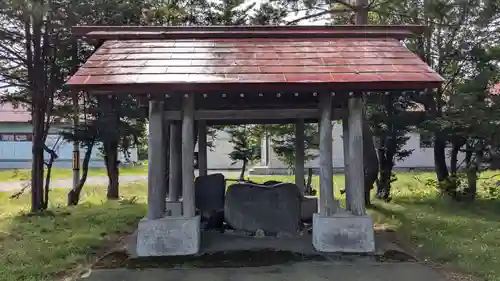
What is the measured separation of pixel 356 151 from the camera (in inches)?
285

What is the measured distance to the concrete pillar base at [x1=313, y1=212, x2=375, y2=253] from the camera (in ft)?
23.2

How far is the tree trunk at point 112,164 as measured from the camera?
42.9 ft

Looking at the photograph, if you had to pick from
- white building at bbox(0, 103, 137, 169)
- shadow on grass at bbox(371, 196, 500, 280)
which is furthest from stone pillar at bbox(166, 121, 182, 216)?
white building at bbox(0, 103, 137, 169)

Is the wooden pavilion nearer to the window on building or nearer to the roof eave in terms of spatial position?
the roof eave

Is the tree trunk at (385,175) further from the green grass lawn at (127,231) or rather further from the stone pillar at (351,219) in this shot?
the stone pillar at (351,219)

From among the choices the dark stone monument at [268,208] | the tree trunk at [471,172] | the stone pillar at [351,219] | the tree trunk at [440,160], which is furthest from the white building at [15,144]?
the stone pillar at [351,219]

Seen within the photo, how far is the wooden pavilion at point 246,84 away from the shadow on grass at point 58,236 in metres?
1.19

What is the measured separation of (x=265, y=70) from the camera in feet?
22.8

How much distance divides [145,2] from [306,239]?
25.4 feet

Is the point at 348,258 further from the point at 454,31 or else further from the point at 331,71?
the point at 454,31

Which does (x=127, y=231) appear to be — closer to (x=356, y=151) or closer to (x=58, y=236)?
(x=58, y=236)

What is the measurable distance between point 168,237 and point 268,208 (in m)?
1.93

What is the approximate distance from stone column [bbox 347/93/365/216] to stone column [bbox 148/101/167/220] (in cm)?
284

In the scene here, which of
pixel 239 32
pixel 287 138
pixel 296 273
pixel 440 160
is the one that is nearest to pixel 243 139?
pixel 287 138
